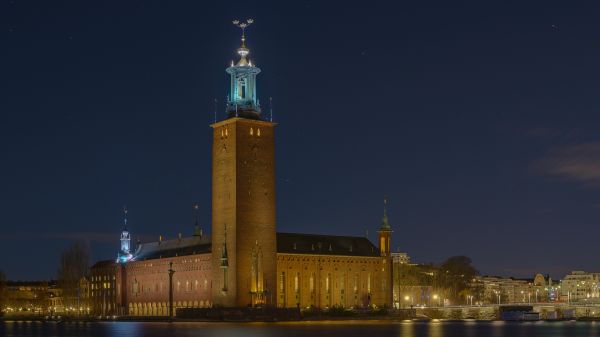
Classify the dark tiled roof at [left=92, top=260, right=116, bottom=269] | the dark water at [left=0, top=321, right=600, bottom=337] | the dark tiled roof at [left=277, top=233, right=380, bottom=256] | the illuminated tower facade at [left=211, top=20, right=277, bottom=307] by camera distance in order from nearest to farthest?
the dark water at [left=0, top=321, right=600, bottom=337]
the illuminated tower facade at [left=211, top=20, right=277, bottom=307]
the dark tiled roof at [left=277, top=233, right=380, bottom=256]
the dark tiled roof at [left=92, top=260, right=116, bottom=269]

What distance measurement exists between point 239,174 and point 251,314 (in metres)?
15.8

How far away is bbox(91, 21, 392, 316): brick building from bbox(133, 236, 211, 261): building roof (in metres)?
0.21

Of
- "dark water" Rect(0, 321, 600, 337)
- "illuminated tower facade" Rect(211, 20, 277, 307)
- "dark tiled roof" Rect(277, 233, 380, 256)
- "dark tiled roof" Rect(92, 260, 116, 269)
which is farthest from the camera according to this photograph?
"dark tiled roof" Rect(92, 260, 116, 269)

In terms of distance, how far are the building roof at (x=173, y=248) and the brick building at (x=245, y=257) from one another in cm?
21

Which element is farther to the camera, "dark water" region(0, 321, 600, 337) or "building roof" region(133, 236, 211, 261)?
"building roof" region(133, 236, 211, 261)

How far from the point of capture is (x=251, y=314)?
300ft

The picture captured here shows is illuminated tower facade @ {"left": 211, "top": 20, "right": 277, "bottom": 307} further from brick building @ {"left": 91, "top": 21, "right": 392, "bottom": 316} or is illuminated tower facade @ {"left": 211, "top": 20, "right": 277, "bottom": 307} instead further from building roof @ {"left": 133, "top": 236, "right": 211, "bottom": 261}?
building roof @ {"left": 133, "top": 236, "right": 211, "bottom": 261}

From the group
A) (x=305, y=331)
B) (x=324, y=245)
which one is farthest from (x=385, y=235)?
(x=305, y=331)

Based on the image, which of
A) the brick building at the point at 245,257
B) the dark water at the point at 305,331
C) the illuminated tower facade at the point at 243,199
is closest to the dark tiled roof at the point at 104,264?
the brick building at the point at 245,257

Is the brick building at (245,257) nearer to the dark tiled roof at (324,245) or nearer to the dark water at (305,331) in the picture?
the dark tiled roof at (324,245)

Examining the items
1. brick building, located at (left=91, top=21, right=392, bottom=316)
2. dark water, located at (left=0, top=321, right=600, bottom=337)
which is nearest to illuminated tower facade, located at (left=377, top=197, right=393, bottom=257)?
brick building, located at (left=91, top=21, right=392, bottom=316)

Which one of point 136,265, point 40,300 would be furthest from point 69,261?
point 40,300

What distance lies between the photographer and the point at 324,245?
12188 cm

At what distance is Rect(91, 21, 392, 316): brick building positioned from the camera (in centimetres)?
10025
